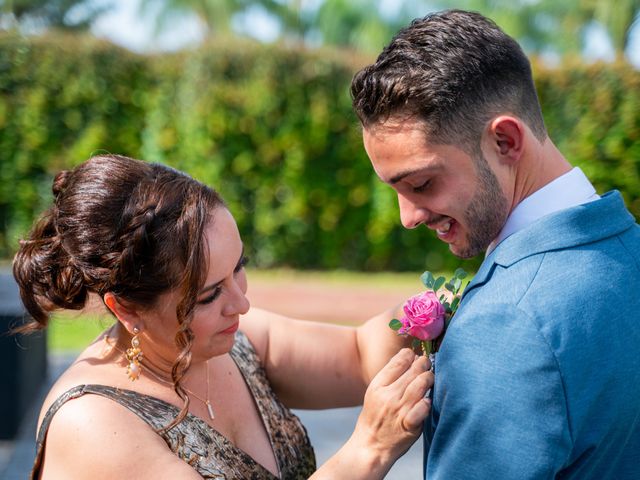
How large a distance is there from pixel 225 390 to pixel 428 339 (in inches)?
32.4

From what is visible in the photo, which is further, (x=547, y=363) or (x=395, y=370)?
(x=395, y=370)

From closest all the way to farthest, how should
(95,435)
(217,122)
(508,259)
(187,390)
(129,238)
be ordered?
(508,259) < (95,435) < (129,238) < (187,390) < (217,122)

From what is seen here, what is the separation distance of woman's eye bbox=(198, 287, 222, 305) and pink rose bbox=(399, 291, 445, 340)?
55 centimetres

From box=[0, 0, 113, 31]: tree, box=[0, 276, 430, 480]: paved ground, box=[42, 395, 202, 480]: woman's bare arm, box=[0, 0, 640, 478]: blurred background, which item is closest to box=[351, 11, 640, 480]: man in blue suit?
box=[42, 395, 202, 480]: woman's bare arm

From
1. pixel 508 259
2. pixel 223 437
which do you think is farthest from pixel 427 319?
pixel 223 437

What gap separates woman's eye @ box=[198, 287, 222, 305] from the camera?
7.63 feet

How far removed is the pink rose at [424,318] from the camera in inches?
80.4

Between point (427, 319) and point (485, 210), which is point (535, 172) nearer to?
point (485, 210)

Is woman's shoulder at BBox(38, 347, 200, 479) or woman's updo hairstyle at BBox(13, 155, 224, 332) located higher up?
woman's updo hairstyle at BBox(13, 155, 224, 332)

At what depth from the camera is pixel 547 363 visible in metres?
1.59

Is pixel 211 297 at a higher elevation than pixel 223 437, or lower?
higher

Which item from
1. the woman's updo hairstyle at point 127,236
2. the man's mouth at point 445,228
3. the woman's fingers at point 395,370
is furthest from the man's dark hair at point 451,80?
the woman's updo hairstyle at point 127,236

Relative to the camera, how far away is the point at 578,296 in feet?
5.48

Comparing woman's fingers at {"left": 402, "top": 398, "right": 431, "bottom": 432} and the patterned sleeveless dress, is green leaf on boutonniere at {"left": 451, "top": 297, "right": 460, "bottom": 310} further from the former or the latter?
the patterned sleeveless dress
